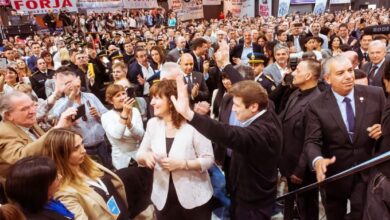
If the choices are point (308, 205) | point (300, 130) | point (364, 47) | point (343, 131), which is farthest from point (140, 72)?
point (364, 47)

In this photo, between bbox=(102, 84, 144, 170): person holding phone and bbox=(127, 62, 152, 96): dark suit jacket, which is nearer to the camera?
bbox=(102, 84, 144, 170): person holding phone

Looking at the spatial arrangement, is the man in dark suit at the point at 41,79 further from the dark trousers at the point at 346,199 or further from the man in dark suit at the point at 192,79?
the dark trousers at the point at 346,199

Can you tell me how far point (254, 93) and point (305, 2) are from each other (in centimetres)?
2320

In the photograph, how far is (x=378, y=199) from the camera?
1.87 metres

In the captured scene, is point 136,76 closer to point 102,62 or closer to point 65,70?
point 102,62

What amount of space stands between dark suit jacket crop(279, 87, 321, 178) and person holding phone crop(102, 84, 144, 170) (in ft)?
4.19

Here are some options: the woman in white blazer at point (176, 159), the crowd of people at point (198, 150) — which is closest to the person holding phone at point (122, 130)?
the crowd of people at point (198, 150)

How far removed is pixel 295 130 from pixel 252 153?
883mm

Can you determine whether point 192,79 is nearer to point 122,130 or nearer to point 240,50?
point 122,130

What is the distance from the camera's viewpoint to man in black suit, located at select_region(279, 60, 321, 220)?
9.15ft

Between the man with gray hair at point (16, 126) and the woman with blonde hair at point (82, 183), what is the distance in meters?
0.34

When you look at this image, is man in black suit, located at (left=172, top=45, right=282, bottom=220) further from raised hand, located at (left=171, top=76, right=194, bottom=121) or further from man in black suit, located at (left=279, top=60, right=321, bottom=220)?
man in black suit, located at (left=279, top=60, right=321, bottom=220)

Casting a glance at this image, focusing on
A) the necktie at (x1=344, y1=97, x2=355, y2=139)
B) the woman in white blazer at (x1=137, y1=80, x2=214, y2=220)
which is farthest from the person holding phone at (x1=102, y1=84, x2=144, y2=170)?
the necktie at (x1=344, y1=97, x2=355, y2=139)

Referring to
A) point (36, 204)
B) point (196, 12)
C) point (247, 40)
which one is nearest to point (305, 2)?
point (196, 12)
